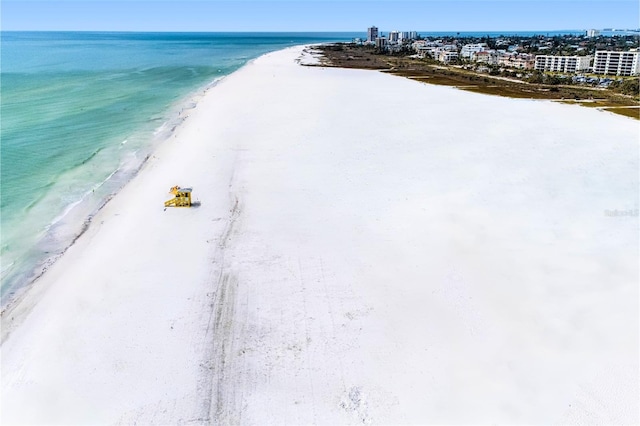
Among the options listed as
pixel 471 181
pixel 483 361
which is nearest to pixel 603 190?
pixel 471 181

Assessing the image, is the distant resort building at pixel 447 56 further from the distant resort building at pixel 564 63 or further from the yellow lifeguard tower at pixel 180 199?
the yellow lifeguard tower at pixel 180 199

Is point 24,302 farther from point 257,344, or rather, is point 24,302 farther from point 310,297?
point 310,297

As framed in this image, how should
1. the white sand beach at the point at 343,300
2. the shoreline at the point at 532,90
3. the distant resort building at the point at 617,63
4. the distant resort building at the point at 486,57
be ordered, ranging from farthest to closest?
1. the distant resort building at the point at 486,57
2. the distant resort building at the point at 617,63
3. the shoreline at the point at 532,90
4. the white sand beach at the point at 343,300

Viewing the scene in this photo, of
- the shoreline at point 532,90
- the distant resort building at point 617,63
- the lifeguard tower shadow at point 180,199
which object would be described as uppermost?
the distant resort building at point 617,63

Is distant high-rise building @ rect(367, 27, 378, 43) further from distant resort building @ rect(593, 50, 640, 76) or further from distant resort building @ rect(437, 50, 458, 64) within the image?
distant resort building @ rect(593, 50, 640, 76)

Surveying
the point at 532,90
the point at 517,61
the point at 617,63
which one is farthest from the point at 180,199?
the point at 517,61

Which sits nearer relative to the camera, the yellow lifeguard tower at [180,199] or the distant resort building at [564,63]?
the yellow lifeguard tower at [180,199]

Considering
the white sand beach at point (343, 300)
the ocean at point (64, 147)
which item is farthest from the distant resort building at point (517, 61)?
the white sand beach at point (343, 300)

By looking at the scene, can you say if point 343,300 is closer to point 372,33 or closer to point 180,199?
point 180,199
